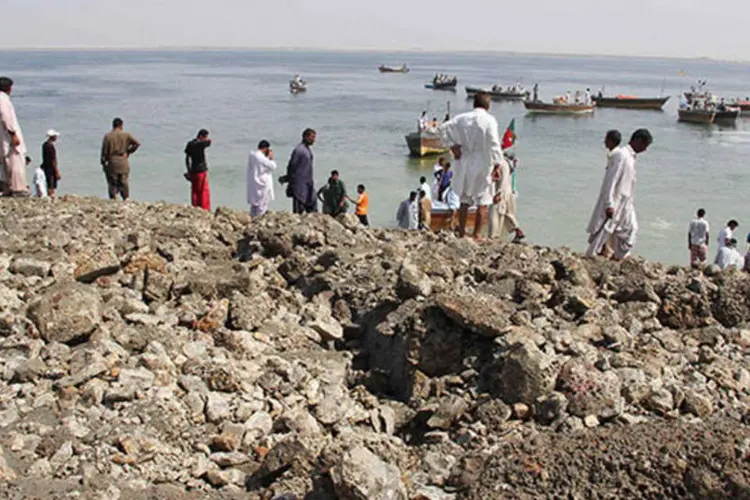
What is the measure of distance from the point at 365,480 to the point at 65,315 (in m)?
2.74

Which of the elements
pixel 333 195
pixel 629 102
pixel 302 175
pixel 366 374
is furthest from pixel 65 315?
pixel 629 102

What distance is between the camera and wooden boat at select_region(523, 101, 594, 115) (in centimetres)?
5075

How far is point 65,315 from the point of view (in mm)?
4973

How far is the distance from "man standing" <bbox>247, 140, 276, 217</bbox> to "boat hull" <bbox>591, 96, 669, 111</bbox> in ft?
174

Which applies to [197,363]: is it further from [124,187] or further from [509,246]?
[124,187]

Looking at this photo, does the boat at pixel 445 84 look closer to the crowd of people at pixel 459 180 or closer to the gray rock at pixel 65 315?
the crowd of people at pixel 459 180

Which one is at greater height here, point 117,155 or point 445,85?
point 445,85

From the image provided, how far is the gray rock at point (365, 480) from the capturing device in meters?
3.25

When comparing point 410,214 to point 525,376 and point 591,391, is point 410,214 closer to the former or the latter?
point 525,376

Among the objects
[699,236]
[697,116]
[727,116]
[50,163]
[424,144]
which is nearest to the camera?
[50,163]

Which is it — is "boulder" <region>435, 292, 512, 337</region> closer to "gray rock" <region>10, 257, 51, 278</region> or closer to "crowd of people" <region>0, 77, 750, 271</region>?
"crowd of people" <region>0, 77, 750, 271</region>

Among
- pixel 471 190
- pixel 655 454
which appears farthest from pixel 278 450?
pixel 471 190

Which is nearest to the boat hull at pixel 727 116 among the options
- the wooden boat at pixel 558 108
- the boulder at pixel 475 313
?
the wooden boat at pixel 558 108

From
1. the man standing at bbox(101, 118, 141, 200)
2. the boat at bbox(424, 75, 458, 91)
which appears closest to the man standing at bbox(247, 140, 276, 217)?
the man standing at bbox(101, 118, 141, 200)
